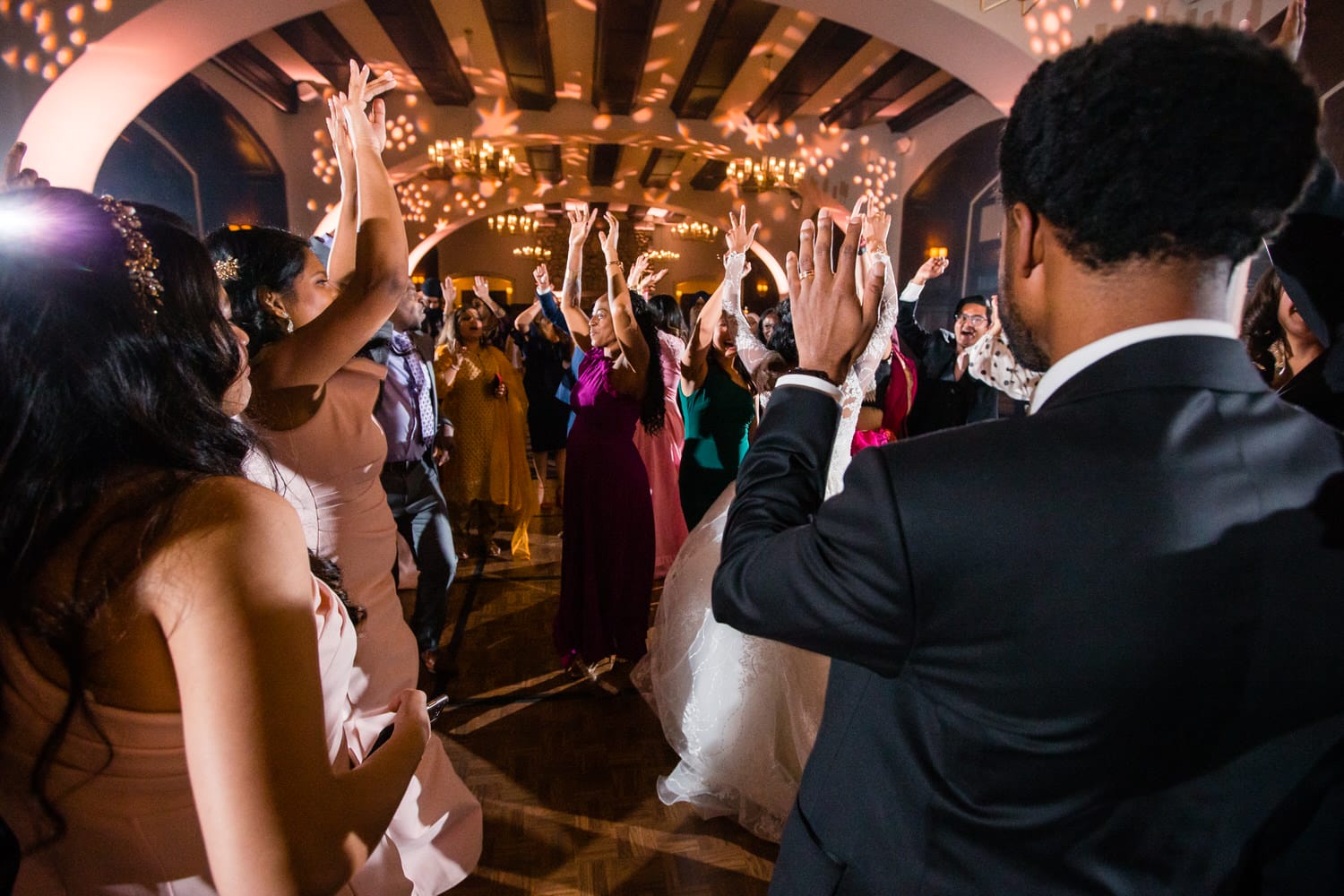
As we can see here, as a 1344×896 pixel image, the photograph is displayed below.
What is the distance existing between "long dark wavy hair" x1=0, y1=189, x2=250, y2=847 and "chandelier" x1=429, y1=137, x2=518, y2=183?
680cm

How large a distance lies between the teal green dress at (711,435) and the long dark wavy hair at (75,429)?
2.69m

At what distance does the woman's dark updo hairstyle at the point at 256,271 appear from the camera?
145 centimetres

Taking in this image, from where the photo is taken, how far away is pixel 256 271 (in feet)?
4.82

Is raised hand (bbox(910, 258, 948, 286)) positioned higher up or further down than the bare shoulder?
higher up

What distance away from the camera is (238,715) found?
1.75 feet

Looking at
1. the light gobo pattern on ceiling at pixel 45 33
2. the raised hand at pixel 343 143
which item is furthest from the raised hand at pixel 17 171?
the light gobo pattern on ceiling at pixel 45 33

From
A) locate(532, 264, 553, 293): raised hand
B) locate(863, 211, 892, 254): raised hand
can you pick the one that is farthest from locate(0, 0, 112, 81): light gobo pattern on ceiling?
locate(863, 211, 892, 254): raised hand

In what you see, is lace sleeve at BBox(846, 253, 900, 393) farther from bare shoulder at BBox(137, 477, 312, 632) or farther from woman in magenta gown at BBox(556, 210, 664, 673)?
bare shoulder at BBox(137, 477, 312, 632)

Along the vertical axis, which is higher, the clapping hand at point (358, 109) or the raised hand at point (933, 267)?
the clapping hand at point (358, 109)

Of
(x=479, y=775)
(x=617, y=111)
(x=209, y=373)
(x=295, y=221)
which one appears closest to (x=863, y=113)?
(x=617, y=111)

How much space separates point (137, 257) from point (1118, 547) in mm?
842

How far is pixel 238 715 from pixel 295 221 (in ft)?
22.9

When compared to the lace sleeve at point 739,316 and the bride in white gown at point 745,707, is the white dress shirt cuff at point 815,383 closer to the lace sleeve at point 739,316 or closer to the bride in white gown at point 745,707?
the bride in white gown at point 745,707

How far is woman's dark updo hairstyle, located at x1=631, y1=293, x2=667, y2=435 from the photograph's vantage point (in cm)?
279
